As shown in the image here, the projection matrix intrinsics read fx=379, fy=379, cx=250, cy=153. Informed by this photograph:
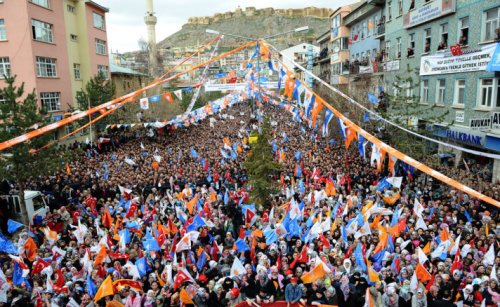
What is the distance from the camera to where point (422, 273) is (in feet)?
26.8

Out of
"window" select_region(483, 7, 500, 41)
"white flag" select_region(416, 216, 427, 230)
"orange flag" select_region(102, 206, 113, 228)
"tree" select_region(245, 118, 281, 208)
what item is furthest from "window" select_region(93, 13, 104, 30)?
"white flag" select_region(416, 216, 427, 230)

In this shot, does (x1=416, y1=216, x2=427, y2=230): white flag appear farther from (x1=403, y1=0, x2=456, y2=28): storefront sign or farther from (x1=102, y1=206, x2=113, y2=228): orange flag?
(x1=403, y1=0, x2=456, y2=28): storefront sign

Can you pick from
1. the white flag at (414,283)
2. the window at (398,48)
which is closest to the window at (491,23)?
the window at (398,48)

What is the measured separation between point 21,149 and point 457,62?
19.5m

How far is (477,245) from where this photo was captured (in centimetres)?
979

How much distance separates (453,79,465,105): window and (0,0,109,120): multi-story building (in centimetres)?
2121

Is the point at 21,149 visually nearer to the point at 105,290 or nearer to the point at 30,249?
the point at 30,249

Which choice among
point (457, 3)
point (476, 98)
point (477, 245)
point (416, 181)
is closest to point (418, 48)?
point (457, 3)

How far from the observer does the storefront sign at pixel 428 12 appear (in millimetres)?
18634

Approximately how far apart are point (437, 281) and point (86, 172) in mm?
15937

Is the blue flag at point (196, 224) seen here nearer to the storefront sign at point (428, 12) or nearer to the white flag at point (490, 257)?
the white flag at point (490, 257)

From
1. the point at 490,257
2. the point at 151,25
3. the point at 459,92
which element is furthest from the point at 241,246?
the point at 151,25

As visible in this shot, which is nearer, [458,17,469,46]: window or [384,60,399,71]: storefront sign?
[458,17,469,46]: window

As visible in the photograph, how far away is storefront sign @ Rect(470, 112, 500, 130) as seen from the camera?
15539mm
